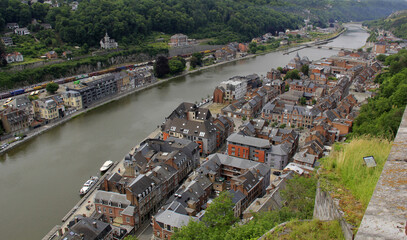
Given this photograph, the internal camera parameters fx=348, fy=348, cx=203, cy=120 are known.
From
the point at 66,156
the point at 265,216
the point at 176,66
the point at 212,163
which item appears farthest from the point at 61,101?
the point at 265,216

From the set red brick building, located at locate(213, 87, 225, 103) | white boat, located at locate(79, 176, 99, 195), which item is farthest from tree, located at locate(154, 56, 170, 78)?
white boat, located at locate(79, 176, 99, 195)

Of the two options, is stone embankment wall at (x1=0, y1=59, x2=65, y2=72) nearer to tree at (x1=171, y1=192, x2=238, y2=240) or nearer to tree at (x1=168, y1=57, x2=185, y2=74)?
tree at (x1=168, y1=57, x2=185, y2=74)

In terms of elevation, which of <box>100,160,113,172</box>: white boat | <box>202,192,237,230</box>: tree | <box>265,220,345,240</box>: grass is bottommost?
<box>100,160,113,172</box>: white boat

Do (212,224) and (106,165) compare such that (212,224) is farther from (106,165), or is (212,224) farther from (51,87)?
(51,87)

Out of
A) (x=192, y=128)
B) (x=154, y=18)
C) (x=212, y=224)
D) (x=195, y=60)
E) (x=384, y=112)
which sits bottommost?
(x=212, y=224)

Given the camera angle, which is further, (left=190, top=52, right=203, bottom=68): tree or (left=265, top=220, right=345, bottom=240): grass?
(left=190, top=52, right=203, bottom=68): tree

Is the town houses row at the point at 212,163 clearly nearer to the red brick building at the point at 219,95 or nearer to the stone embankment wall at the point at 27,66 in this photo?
the red brick building at the point at 219,95

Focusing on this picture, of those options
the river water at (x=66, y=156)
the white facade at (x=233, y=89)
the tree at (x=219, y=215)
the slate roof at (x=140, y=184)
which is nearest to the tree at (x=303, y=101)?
the white facade at (x=233, y=89)
